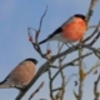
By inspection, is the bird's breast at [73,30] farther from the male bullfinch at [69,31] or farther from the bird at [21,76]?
the bird at [21,76]

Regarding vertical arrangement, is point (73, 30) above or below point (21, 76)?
above

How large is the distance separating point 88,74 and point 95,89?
1.20 feet

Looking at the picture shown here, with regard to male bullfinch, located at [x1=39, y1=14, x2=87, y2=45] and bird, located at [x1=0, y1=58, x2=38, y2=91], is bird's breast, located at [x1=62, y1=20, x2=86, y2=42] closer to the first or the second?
male bullfinch, located at [x1=39, y1=14, x2=87, y2=45]

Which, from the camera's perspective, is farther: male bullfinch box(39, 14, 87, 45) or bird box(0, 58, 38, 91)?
bird box(0, 58, 38, 91)

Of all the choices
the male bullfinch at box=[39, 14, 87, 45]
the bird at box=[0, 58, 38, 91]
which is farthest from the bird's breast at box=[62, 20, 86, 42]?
the bird at box=[0, 58, 38, 91]

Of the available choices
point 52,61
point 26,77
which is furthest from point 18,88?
point 26,77

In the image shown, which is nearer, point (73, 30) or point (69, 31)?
point (69, 31)

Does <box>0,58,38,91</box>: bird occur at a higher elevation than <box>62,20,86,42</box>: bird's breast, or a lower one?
lower

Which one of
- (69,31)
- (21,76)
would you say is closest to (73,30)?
(69,31)

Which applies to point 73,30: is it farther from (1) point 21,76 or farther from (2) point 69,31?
(1) point 21,76

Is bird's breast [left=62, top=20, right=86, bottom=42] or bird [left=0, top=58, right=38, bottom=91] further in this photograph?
bird [left=0, top=58, right=38, bottom=91]

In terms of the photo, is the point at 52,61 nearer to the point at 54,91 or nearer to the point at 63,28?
the point at 54,91

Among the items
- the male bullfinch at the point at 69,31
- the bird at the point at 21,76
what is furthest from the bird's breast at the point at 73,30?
the bird at the point at 21,76

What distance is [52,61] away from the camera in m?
2.77
